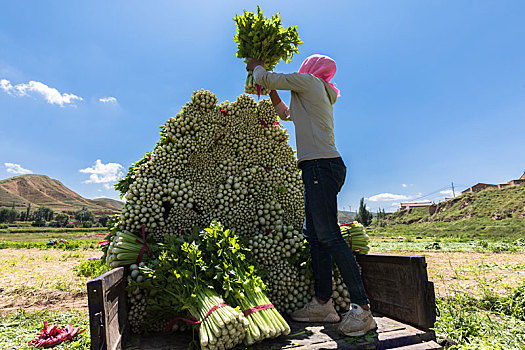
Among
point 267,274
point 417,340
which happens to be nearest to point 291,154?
point 267,274

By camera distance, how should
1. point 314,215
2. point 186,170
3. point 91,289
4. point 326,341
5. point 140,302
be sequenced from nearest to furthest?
point 91,289, point 326,341, point 140,302, point 314,215, point 186,170

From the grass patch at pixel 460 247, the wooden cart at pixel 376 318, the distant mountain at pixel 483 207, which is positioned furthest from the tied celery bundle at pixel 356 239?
the distant mountain at pixel 483 207

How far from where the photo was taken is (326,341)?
2.34 meters

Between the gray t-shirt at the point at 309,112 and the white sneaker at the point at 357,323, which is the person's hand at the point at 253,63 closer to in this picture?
the gray t-shirt at the point at 309,112

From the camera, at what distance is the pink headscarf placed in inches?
127

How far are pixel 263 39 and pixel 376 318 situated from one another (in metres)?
3.12

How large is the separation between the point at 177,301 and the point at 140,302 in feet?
1.58

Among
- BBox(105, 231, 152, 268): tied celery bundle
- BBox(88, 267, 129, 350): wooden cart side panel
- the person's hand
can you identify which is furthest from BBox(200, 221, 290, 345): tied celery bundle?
the person's hand

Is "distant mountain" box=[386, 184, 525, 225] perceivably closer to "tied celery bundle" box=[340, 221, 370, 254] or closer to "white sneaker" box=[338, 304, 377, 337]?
"tied celery bundle" box=[340, 221, 370, 254]

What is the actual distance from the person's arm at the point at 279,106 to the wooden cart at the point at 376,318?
189 centimetres

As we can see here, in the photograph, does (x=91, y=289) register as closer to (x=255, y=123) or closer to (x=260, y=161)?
(x=260, y=161)

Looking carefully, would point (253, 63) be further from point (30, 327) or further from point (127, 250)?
point (30, 327)

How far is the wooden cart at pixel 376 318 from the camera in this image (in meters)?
1.85

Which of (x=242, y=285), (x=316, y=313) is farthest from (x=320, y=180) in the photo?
(x=316, y=313)
